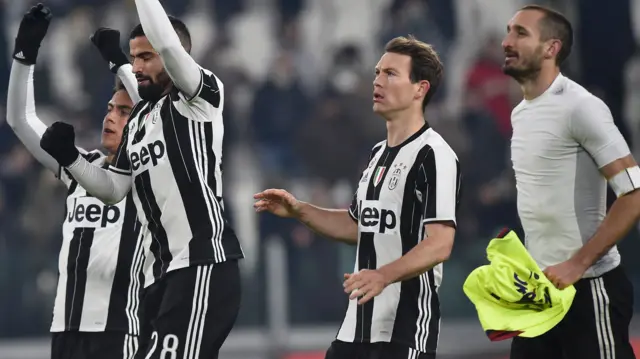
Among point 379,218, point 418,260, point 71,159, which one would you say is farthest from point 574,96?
point 71,159

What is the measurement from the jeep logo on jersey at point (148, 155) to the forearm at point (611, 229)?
1889mm

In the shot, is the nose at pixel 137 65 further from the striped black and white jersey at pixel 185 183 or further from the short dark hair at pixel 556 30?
the short dark hair at pixel 556 30

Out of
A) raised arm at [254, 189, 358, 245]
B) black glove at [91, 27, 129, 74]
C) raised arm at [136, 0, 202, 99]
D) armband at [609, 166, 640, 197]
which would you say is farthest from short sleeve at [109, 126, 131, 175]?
armband at [609, 166, 640, 197]

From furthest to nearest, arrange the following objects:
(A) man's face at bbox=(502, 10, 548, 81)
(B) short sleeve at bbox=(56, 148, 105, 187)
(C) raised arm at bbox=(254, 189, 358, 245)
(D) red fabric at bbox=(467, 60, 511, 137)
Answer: (D) red fabric at bbox=(467, 60, 511, 137) < (B) short sleeve at bbox=(56, 148, 105, 187) < (C) raised arm at bbox=(254, 189, 358, 245) < (A) man's face at bbox=(502, 10, 548, 81)

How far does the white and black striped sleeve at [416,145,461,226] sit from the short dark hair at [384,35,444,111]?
375 mm

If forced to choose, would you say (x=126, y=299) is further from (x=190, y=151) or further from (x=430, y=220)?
(x=430, y=220)

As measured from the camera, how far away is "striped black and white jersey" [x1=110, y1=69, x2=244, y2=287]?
18.1ft

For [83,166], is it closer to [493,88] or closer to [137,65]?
[137,65]

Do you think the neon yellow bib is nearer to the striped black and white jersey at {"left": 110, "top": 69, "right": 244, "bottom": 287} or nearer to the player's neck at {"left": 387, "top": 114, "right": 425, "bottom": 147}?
the player's neck at {"left": 387, "top": 114, "right": 425, "bottom": 147}

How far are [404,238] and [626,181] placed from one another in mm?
1006

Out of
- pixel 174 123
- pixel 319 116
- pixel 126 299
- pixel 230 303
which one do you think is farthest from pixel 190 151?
pixel 319 116

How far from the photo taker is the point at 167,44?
531 centimetres

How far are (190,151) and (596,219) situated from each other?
6.13ft

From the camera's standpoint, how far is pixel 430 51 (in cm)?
599
